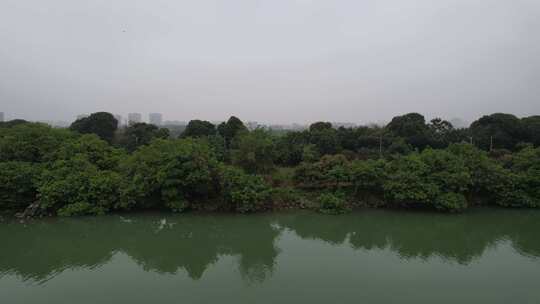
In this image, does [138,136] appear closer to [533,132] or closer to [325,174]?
[325,174]

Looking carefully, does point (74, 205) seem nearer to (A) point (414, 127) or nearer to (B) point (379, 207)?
(B) point (379, 207)

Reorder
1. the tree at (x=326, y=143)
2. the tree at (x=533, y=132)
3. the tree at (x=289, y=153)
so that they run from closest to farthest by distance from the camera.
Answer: the tree at (x=289, y=153), the tree at (x=326, y=143), the tree at (x=533, y=132)

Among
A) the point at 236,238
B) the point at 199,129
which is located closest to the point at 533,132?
the point at 236,238

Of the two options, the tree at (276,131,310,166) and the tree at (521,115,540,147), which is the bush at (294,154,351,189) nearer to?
the tree at (276,131,310,166)

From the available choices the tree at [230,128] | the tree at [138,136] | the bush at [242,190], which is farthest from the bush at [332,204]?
the tree at [138,136]

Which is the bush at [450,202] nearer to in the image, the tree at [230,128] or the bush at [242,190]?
the bush at [242,190]

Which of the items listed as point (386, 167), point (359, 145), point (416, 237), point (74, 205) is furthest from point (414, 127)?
point (74, 205)
